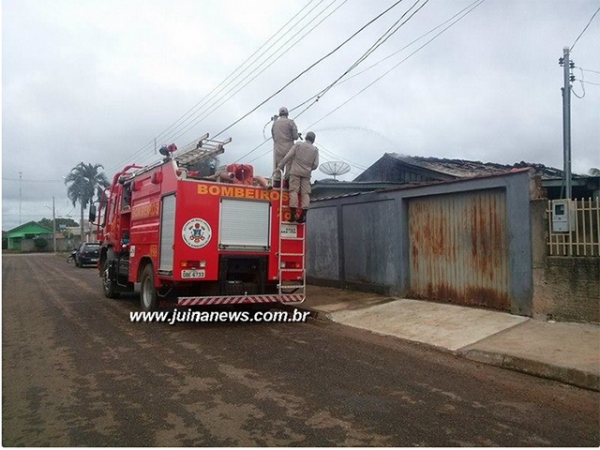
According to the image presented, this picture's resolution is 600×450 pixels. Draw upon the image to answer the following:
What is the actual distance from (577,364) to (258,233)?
220 inches

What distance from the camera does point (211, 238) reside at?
8539 mm

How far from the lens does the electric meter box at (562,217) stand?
7.45 m

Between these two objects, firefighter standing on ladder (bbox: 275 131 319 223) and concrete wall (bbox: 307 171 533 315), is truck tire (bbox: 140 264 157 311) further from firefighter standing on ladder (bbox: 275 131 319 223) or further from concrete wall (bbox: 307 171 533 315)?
concrete wall (bbox: 307 171 533 315)

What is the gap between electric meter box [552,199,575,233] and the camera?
7.45 metres

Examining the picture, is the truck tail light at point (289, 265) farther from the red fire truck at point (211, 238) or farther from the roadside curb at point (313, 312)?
the roadside curb at point (313, 312)

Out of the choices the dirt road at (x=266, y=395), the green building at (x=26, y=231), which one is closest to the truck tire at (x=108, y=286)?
the dirt road at (x=266, y=395)

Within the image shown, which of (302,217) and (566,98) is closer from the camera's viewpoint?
(302,217)

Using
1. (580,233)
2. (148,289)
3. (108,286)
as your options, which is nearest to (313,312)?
(148,289)

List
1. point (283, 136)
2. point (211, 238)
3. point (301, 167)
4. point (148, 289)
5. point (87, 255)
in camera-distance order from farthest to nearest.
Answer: point (87, 255), point (283, 136), point (148, 289), point (301, 167), point (211, 238)

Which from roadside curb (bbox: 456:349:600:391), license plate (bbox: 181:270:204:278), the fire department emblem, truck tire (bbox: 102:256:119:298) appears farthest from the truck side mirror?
roadside curb (bbox: 456:349:600:391)

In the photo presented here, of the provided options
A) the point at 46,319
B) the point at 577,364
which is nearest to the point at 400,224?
the point at 577,364

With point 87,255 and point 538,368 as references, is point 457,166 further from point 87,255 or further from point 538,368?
point 87,255

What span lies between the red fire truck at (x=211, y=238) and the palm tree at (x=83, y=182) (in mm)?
44206
